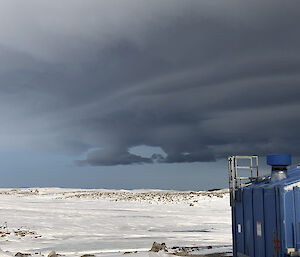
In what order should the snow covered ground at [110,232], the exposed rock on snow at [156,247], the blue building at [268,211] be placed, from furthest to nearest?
the snow covered ground at [110,232] < the exposed rock on snow at [156,247] < the blue building at [268,211]

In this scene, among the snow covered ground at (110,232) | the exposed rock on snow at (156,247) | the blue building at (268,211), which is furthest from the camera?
the snow covered ground at (110,232)

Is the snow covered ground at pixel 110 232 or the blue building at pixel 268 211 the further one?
the snow covered ground at pixel 110 232

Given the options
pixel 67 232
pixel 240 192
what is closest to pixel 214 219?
pixel 67 232

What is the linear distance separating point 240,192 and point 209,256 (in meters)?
4.15

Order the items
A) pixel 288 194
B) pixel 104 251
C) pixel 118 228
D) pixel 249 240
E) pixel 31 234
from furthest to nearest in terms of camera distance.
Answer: pixel 118 228 → pixel 31 234 → pixel 104 251 → pixel 249 240 → pixel 288 194

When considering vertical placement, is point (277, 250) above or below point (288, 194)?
below

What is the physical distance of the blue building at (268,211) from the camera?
564 inches

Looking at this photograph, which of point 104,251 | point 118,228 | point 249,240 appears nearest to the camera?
point 249,240

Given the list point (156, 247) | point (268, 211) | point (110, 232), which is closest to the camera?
point (268, 211)

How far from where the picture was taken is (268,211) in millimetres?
15180

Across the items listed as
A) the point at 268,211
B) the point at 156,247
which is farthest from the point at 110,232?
the point at 268,211

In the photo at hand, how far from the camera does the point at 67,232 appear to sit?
101 ft

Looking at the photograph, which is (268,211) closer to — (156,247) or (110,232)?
(156,247)

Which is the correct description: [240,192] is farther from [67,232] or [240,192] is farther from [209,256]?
[67,232]
